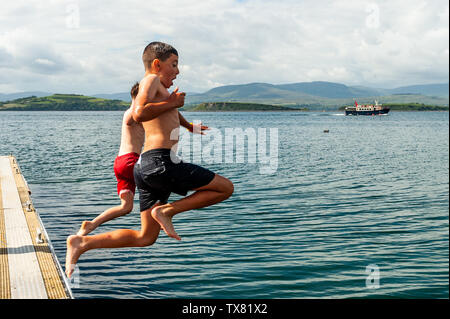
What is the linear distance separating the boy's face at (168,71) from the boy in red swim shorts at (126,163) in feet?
1.64

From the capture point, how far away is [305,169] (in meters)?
44.2

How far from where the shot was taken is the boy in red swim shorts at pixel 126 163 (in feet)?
12.5

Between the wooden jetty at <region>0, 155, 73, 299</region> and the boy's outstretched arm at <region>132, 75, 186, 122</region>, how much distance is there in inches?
211

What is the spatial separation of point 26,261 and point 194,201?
1099 centimetres

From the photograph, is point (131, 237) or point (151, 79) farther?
point (131, 237)

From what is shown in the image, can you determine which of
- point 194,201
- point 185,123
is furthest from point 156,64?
point 194,201

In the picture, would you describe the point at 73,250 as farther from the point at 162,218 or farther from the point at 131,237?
the point at 162,218

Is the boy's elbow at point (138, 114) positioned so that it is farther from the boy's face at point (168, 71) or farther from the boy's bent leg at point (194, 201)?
the boy's bent leg at point (194, 201)

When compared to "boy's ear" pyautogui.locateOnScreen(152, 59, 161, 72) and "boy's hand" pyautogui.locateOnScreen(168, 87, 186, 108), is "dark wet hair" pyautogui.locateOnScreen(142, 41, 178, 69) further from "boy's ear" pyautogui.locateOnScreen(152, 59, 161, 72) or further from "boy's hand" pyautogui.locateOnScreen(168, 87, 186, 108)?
"boy's hand" pyautogui.locateOnScreen(168, 87, 186, 108)

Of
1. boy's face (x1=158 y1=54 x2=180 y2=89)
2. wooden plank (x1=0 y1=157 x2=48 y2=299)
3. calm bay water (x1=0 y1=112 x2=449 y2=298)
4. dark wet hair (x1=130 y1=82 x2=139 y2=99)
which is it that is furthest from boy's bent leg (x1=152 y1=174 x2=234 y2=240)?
calm bay water (x1=0 y1=112 x2=449 y2=298)

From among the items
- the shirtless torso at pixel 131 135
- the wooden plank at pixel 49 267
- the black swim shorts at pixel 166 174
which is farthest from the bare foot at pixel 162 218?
the wooden plank at pixel 49 267

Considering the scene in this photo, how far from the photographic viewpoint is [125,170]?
3.86 m

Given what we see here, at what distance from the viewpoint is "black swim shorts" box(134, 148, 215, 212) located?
135 inches
